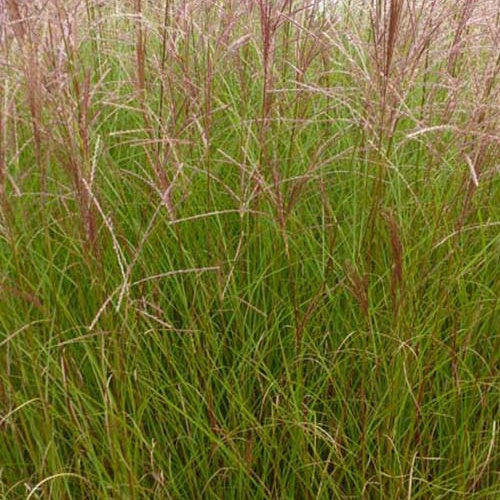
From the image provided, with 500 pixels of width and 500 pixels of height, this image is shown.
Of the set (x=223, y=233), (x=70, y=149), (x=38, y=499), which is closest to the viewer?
(x=70, y=149)

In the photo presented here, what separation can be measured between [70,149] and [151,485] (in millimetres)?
739

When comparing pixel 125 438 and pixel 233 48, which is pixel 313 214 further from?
pixel 125 438

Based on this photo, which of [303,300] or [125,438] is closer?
[125,438]

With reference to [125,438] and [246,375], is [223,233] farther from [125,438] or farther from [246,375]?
[125,438]

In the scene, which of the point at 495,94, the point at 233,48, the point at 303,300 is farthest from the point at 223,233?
the point at 495,94

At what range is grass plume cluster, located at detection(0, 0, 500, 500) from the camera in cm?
187

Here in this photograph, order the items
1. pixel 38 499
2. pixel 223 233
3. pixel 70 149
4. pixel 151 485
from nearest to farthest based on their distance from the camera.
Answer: pixel 70 149, pixel 38 499, pixel 151 485, pixel 223 233

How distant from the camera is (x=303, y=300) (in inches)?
84.5

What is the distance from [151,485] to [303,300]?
0.53 meters

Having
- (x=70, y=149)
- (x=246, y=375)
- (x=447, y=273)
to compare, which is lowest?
(x=246, y=375)

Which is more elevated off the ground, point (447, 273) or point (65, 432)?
point (447, 273)

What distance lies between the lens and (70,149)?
1679mm

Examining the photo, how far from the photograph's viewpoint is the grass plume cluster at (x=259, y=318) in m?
1.87

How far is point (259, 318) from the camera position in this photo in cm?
209
